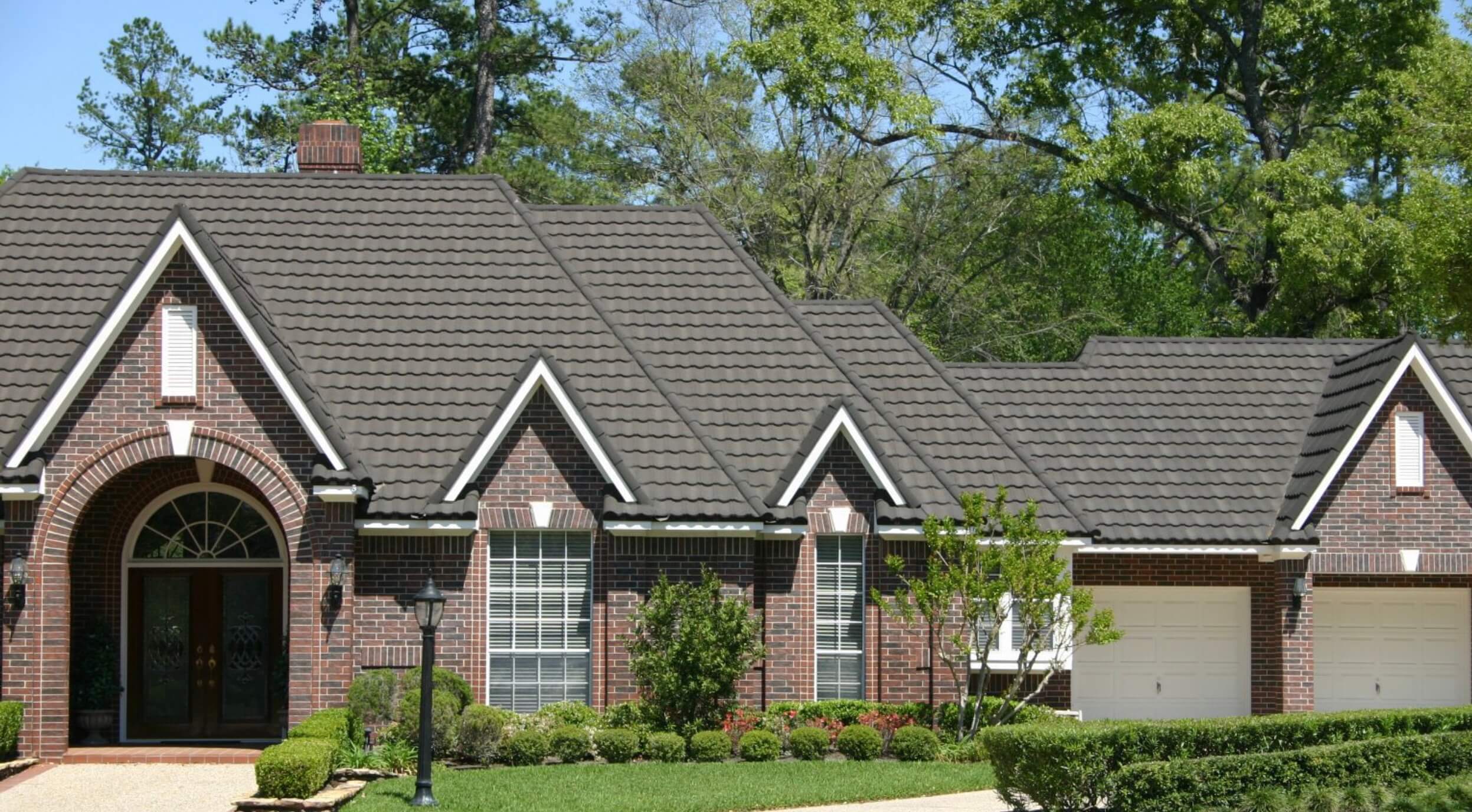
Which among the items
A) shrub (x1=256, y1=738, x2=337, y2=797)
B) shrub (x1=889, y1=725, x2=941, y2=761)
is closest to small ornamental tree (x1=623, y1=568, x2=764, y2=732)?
shrub (x1=889, y1=725, x2=941, y2=761)

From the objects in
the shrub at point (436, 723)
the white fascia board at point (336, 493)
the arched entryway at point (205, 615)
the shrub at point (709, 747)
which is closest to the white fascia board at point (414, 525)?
the white fascia board at point (336, 493)

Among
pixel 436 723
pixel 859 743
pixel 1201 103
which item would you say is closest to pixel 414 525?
pixel 436 723

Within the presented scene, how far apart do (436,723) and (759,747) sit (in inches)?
142

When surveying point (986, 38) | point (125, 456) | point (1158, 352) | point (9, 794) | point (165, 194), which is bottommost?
point (9, 794)

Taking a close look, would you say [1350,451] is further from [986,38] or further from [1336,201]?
[986,38]

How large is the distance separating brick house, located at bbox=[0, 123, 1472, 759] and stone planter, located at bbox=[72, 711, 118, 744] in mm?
377

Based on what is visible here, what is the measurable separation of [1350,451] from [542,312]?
11165 millimetres

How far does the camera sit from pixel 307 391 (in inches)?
786

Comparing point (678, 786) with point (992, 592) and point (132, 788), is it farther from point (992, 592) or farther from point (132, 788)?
point (132, 788)

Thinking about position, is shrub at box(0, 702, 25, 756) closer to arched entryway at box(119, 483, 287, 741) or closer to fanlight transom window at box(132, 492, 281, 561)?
arched entryway at box(119, 483, 287, 741)

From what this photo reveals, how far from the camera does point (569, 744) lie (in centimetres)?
1966

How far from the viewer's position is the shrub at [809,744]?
65.5 ft

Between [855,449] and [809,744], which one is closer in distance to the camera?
[809,744]

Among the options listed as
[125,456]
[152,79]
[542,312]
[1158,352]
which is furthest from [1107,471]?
[152,79]
